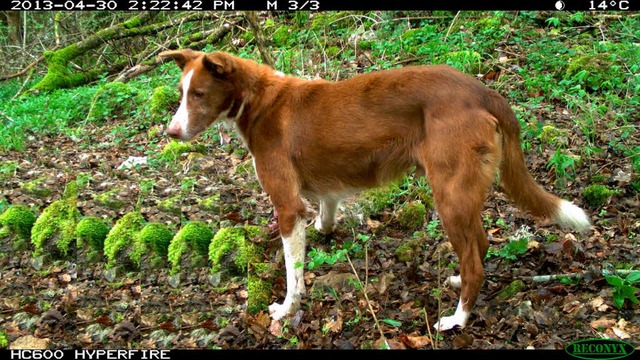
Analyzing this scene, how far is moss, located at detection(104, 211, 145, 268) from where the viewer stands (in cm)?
461

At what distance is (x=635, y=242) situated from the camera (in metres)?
4.82

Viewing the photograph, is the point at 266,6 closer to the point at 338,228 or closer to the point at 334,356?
the point at 338,228

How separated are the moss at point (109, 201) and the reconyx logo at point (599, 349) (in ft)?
13.4

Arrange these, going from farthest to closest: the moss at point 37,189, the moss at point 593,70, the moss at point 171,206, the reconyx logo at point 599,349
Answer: the moss at point 593,70 → the moss at point 37,189 → the moss at point 171,206 → the reconyx logo at point 599,349

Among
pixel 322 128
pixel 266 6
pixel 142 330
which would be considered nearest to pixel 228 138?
pixel 266 6

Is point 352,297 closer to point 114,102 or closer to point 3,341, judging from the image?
point 3,341

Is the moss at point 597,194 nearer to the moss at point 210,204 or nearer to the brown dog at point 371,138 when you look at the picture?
the brown dog at point 371,138

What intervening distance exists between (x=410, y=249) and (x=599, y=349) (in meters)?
1.85

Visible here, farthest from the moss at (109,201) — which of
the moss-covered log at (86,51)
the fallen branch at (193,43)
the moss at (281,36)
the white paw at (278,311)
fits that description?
the moss-covered log at (86,51)

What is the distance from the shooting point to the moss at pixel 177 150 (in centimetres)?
731

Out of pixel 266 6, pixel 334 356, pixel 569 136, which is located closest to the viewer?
pixel 334 356

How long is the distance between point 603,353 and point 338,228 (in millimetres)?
2722

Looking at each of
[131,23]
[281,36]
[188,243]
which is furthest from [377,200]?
[131,23]

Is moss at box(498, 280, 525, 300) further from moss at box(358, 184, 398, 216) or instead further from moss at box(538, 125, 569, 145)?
moss at box(538, 125, 569, 145)
